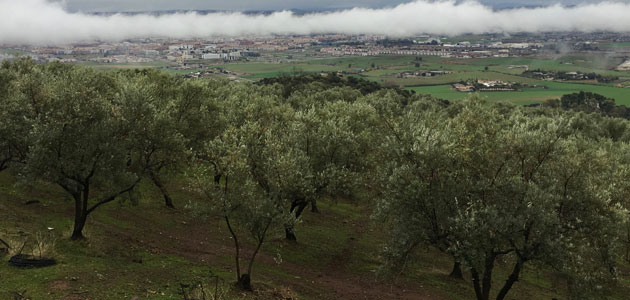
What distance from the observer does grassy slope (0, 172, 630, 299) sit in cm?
2344

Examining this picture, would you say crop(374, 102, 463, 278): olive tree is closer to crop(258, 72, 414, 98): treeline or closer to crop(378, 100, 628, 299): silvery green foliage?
crop(378, 100, 628, 299): silvery green foliage

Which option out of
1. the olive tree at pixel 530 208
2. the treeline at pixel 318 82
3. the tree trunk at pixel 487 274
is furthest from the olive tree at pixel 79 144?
the treeline at pixel 318 82

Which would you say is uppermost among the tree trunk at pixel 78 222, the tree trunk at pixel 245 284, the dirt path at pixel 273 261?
the tree trunk at pixel 78 222

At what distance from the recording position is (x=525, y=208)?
2262 centimetres

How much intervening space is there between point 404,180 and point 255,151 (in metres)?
11.4

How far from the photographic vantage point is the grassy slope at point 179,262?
23.4m

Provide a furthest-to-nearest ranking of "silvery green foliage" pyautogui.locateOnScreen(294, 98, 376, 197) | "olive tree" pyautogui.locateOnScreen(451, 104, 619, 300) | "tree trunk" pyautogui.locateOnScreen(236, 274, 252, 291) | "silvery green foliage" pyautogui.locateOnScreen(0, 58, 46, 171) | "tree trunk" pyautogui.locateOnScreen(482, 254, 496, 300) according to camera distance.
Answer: "silvery green foliage" pyautogui.locateOnScreen(294, 98, 376, 197) → "silvery green foliage" pyautogui.locateOnScreen(0, 58, 46, 171) → "tree trunk" pyautogui.locateOnScreen(236, 274, 252, 291) → "tree trunk" pyautogui.locateOnScreen(482, 254, 496, 300) → "olive tree" pyautogui.locateOnScreen(451, 104, 619, 300)

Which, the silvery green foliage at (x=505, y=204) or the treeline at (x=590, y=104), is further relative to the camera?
the treeline at (x=590, y=104)

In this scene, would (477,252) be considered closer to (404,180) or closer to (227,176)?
(404,180)

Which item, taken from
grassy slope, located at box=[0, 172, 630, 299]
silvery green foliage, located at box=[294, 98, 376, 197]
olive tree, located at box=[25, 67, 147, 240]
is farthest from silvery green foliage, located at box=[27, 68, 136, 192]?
silvery green foliage, located at box=[294, 98, 376, 197]

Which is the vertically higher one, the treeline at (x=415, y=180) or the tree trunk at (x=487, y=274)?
the treeline at (x=415, y=180)

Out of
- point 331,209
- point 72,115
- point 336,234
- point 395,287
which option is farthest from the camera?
point 331,209

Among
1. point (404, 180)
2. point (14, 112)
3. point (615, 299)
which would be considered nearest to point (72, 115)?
point (14, 112)

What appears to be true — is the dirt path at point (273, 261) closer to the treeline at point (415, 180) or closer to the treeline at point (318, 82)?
the treeline at point (415, 180)
